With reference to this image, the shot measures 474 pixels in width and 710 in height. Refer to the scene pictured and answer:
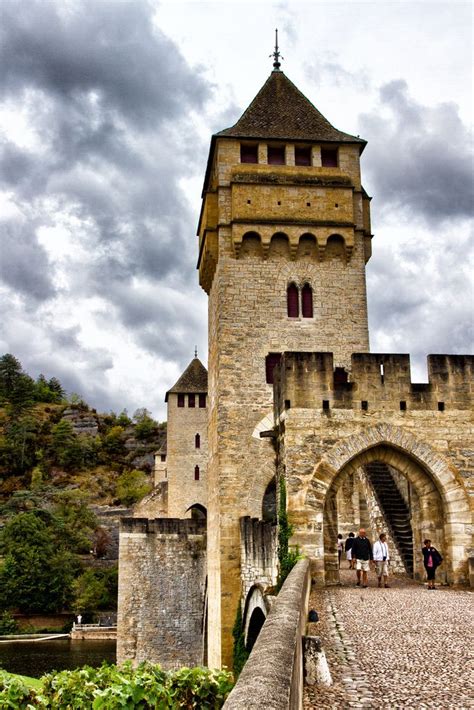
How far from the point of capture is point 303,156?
2202 cm

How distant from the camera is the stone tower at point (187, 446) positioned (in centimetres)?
4288

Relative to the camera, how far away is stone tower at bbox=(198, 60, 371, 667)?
63.3ft

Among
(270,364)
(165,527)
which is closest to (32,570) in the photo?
(165,527)

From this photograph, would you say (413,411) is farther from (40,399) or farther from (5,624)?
(40,399)

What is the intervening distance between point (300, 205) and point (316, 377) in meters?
9.14

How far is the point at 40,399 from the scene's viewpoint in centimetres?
11288

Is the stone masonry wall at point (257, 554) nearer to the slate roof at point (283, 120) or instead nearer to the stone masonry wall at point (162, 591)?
the stone masonry wall at point (162, 591)

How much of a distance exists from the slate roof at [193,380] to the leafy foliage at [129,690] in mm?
38862

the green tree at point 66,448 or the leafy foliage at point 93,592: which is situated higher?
the green tree at point 66,448

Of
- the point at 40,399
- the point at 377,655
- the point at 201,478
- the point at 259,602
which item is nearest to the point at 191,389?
the point at 201,478

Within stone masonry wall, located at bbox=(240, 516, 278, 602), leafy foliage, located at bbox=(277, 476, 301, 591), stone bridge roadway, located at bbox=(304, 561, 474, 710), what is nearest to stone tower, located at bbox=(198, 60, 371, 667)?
stone masonry wall, located at bbox=(240, 516, 278, 602)

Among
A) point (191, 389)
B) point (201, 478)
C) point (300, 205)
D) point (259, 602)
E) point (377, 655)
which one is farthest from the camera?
point (191, 389)

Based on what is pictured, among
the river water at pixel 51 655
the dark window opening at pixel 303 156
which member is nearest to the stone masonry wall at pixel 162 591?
the river water at pixel 51 655

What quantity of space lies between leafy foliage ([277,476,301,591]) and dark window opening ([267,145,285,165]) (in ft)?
37.3
